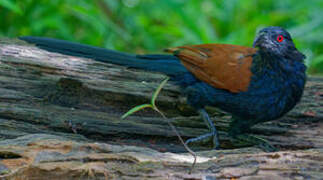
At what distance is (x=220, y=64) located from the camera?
3.52 m

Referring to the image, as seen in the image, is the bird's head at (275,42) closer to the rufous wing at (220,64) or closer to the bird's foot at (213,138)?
the rufous wing at (220,64)

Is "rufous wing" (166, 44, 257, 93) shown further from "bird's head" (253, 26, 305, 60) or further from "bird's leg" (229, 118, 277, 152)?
"bird's leg" (229, 118, 277, 152)

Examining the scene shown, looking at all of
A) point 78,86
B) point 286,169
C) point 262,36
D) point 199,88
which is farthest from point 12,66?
point 286,169

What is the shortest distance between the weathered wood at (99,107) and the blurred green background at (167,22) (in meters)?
2.17

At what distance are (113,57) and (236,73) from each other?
3.82 feet

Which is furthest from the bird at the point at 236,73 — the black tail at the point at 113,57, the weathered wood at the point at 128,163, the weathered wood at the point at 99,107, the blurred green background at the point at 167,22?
the blurred green background at the point at 167,22

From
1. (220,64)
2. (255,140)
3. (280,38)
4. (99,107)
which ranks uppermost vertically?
(280,38)

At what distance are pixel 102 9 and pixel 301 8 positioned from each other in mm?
3542

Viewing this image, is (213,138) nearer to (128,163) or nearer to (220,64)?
(220,64)

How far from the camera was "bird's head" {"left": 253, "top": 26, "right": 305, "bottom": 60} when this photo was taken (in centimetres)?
331

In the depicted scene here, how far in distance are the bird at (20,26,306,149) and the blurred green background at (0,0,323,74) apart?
2.72 meters

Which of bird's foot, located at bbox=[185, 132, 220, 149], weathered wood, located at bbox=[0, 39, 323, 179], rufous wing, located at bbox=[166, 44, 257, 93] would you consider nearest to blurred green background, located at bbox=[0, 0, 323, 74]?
weathered wood, located at bbox=[0, 39, 323, 179]

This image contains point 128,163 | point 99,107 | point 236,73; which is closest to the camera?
point 128,163

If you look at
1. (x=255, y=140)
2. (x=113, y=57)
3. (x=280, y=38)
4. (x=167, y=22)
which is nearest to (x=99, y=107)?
(x=113, y=57)
